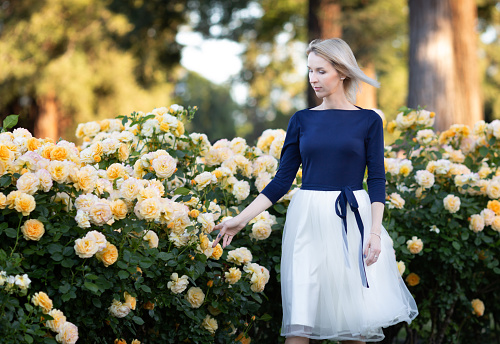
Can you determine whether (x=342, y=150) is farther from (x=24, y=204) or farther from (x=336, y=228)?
(x=24, y=204)

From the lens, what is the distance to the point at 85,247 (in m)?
2.38

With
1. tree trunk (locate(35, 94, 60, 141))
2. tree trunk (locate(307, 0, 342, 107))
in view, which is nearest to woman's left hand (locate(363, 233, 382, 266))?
tree trunk (locate(307, 0, 342, 107))

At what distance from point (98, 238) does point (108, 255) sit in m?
0.09

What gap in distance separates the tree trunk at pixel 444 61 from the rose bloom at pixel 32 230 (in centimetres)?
577

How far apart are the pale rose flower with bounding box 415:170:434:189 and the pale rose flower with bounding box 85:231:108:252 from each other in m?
2.10

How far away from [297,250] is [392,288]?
0.47 metres

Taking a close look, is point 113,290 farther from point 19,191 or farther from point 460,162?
point 460,162

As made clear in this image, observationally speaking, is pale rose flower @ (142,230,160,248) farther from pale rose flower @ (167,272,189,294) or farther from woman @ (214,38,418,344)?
woman @ (214,38,418,344)

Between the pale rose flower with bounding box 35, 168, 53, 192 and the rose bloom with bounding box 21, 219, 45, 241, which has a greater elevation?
the pale rose flower with bounding box 35, 168, 53, 192

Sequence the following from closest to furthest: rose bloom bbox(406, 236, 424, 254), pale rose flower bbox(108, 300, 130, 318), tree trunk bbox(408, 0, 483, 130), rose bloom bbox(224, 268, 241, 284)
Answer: pale rose flower bbox(108, 300, 130, 318)
rose bloom bbox(224, 268, 241, 284)
rose bloom bbox(406, 236, 424, 254)
tree trunk bbox(408, 0, 483, 130)

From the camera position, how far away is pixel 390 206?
11.9 feet

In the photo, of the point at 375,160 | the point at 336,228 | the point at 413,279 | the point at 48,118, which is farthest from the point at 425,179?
the point at 48,118

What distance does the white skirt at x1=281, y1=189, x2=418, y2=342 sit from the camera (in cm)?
263

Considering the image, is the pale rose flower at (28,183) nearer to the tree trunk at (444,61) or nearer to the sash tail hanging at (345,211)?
the sash tail hanging at (345,211)
